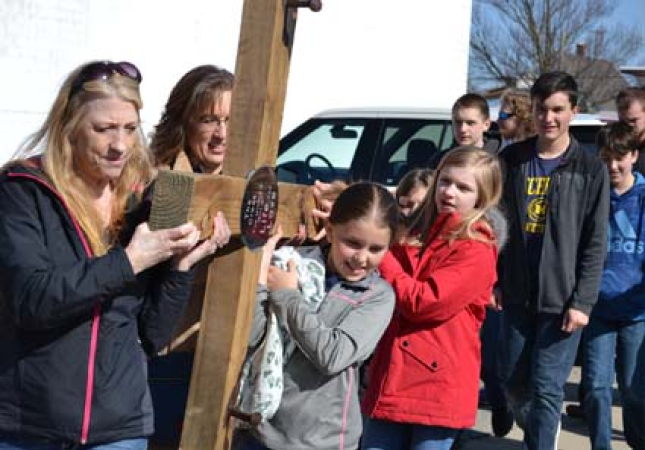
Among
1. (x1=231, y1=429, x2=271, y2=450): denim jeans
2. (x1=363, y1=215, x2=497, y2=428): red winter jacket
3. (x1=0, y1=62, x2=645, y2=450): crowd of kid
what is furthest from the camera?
(x1=363, y1=215, x2=497, y2=428): red winter jacket

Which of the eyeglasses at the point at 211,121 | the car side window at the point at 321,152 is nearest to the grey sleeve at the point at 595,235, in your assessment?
the eyeglasses at the point at 211,121

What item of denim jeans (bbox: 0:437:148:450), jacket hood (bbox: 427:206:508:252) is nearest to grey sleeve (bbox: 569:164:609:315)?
jacket hood (bbox: 427:206:508:252)

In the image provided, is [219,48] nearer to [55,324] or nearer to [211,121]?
[211,121]

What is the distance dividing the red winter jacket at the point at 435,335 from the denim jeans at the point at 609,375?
5.57 feet

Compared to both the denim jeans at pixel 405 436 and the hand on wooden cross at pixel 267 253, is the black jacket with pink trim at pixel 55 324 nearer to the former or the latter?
the hand on wooden cross at pixel 267 253

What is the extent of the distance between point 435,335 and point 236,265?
1.44 metres

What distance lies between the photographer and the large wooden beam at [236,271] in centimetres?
271

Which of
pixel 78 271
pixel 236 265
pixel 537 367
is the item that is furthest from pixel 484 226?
pixel 78 271

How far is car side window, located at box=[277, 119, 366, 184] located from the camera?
27.9 feet

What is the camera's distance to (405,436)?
4.03 m

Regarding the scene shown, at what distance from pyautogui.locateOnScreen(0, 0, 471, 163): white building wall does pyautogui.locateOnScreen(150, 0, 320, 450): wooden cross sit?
8.71 m

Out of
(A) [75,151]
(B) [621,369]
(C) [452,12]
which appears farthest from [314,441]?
(C) [452,12]

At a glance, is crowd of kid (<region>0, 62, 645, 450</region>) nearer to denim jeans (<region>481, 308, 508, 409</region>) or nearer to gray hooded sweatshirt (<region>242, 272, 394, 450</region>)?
gray hooded sweatshirt (<region>242, 272, 394, 450</region>)

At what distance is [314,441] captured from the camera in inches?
127
